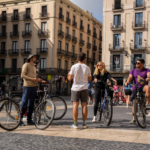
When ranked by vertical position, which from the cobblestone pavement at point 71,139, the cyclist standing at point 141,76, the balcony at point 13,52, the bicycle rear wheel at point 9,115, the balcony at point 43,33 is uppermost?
the balcony at point 43,33

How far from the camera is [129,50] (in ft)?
125

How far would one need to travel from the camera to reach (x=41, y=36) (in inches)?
1758

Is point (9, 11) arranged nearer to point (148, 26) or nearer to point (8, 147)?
point (148, 26)

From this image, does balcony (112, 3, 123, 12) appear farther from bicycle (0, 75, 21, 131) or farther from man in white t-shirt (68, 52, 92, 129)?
bicycle (0, 75, 21, 131)

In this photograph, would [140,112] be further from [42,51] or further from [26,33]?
[26,33]

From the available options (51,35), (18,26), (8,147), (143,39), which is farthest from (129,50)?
(8,147)

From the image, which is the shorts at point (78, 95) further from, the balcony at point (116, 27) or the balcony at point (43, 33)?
the balcony at point (43, 33)

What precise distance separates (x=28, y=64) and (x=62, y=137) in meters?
2.38

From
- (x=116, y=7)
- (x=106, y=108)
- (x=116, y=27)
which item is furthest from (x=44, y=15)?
(x=106, y=108)

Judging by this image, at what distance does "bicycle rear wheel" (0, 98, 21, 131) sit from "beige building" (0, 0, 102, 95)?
3671 centimetres

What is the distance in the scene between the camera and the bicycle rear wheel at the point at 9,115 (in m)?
5.92

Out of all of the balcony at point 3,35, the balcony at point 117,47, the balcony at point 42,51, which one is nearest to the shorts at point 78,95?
the balcony at point 117,47

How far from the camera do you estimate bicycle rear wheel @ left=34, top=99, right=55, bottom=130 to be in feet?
19.5

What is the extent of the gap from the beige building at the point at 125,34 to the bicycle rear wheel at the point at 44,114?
32.3 meters
